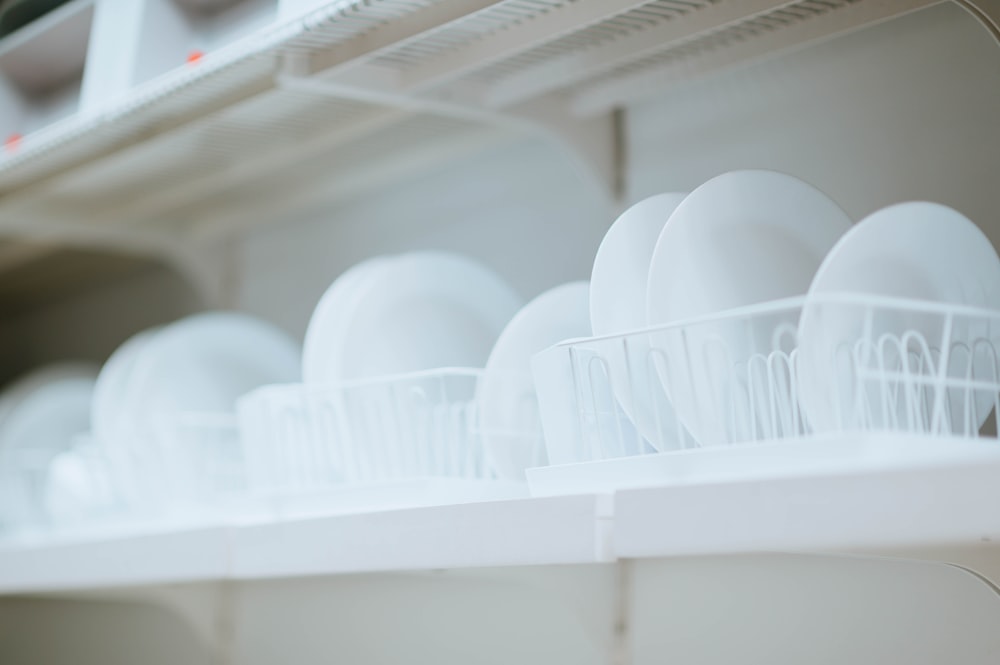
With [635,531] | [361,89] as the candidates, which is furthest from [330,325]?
[635,531]

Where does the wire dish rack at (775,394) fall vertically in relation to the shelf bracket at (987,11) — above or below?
below

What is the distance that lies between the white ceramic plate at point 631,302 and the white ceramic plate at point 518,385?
0.42 feet

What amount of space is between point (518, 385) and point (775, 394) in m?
0.27

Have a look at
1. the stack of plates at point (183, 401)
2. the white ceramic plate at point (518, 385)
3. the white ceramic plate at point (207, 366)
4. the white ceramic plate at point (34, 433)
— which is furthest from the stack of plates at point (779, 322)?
the white ceramic plate at point (34, 433)

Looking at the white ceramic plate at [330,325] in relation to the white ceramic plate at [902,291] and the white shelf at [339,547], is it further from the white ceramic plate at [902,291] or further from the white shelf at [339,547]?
the white ceramic plate at [902,291]

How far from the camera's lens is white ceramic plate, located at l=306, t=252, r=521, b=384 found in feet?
3.86

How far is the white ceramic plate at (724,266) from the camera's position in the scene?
798 mm

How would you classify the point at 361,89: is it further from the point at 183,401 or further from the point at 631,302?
the point at 183,401

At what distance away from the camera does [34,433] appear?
70.1 inches

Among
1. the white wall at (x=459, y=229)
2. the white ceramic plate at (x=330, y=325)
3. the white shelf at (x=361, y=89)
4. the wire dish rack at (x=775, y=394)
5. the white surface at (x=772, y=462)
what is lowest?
the white surface at (x=772, y=462)

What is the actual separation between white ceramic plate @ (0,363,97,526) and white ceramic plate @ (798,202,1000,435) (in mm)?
1173

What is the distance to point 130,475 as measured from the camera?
1.39 metres

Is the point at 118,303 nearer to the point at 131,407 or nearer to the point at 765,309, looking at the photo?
the point at 131,407

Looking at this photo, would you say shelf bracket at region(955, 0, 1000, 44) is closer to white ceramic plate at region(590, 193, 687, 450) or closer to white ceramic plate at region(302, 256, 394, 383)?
white ceramic plate at region(590, 193, 687, 450)
